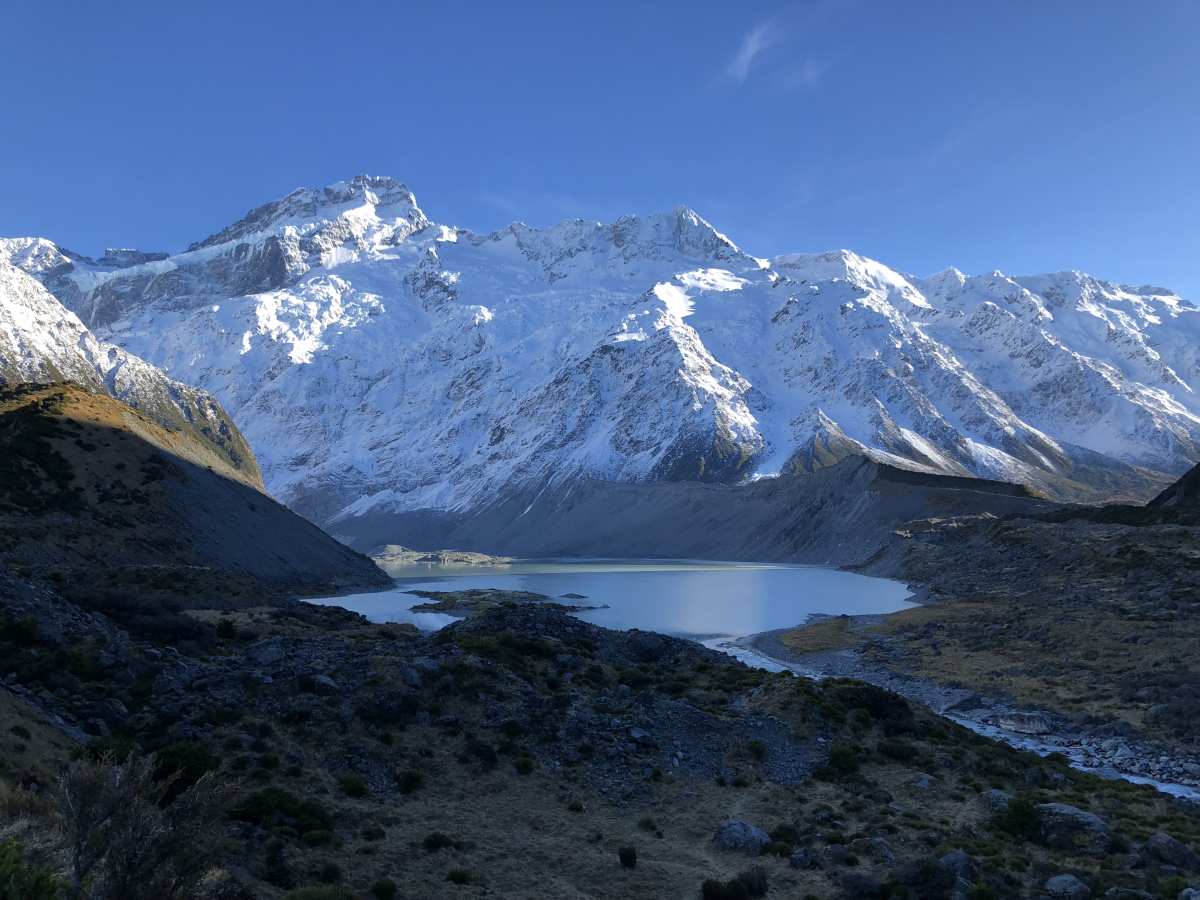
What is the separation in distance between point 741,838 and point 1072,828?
10.2 meters

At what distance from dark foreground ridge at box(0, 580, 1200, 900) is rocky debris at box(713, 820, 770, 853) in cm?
7

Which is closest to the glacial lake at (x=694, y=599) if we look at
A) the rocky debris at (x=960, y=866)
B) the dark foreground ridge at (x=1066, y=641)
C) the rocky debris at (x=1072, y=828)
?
the dark foreground ridge at (x=1066, y=641)

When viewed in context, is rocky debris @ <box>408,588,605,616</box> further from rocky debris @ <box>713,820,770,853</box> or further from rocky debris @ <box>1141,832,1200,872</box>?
rocky debris @ <box>1141,832,1200,872</box>

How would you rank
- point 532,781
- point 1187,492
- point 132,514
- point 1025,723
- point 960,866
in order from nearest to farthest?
point 960,866 → point 532,781 → point 1025,723 → point 132,514 → point 1187,492

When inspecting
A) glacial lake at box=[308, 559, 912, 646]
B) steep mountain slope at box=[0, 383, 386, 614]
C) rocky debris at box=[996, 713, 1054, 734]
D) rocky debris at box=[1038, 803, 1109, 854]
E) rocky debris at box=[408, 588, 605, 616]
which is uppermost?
steep mountain slope at box=[0, 383, 386, 614]

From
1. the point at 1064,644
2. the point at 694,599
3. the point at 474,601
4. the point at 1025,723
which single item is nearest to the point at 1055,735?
the point at 1025,723

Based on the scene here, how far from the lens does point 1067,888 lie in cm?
2170

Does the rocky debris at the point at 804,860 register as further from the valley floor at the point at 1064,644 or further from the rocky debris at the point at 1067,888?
the valley floor at the point at 1064,644

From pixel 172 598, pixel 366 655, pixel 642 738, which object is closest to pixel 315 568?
pixel 172 598

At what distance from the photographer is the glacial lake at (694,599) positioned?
9994 cm

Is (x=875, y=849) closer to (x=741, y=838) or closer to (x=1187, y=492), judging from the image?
(x=741, y=838)

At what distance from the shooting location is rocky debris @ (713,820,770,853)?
984 inches

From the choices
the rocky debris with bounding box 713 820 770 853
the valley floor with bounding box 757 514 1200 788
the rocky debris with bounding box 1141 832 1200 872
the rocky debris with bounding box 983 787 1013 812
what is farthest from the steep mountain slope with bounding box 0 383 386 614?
the rocky debris with bounding box 1141 832 1200 872

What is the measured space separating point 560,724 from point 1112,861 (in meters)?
18.3
